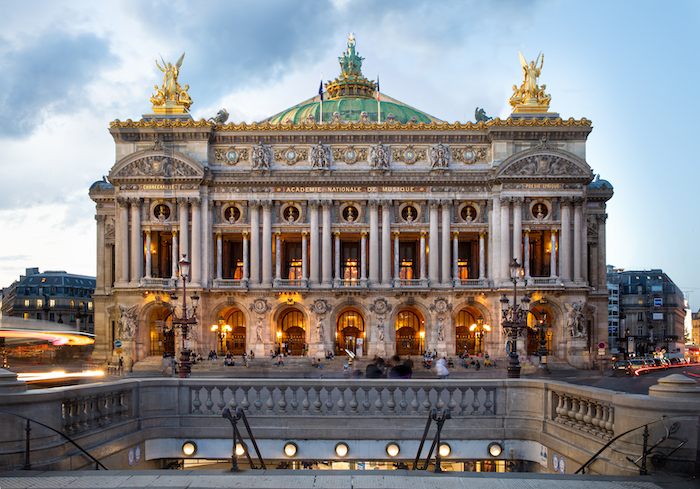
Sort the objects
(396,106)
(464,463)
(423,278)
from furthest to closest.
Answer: (396,106) < (423,278) < (464,463)

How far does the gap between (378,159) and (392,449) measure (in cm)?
4279

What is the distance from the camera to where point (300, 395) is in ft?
51.6

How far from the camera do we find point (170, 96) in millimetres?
58469

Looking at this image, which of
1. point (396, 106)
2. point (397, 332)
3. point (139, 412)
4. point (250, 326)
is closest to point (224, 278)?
point (250, 326)

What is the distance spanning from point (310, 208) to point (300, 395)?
40760 millimetres

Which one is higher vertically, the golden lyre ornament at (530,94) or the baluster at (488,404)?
the golden lyre ornament at (530,94)

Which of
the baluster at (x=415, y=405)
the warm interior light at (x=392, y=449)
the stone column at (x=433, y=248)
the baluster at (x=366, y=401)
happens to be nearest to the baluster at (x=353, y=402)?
the baluster at (x=366, y=401)

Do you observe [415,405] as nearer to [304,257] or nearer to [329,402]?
[329,402]

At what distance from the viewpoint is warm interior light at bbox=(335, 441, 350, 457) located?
14609mm

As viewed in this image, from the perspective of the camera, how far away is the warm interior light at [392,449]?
1462cm

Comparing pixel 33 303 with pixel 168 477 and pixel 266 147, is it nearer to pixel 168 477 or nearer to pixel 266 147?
pixel 266 147

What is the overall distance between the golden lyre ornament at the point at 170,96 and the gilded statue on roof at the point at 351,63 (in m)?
25.9

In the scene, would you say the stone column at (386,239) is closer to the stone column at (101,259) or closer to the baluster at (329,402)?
the stone column at (101,259)

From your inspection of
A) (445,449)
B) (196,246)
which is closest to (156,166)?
(196,246)
